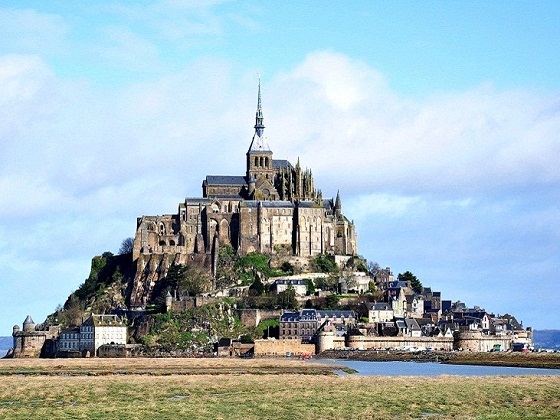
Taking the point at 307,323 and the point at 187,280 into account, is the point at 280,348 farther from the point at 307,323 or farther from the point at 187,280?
the point at 187,280

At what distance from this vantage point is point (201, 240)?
451 feet

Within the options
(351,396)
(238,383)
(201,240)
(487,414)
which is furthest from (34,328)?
(487,414)

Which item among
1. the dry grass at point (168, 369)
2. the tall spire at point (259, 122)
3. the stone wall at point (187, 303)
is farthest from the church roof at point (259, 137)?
the dry grass at point (168, 369)

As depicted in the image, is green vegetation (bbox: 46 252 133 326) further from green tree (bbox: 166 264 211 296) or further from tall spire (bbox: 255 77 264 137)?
tall spire (bbox: 255 77 264 137)

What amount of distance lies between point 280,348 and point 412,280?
1353 inches

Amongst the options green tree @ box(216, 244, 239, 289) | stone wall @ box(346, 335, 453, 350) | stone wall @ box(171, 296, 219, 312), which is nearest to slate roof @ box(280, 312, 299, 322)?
stone wall @ box(346, 335, 453, 350)

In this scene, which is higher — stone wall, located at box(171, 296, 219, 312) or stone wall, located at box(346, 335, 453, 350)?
stone wall, located at box(171, 296, 219, 312)

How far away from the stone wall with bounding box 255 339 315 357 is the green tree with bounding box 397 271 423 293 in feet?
93.7

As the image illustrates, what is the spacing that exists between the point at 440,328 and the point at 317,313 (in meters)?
14.1

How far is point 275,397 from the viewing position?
2140 inches

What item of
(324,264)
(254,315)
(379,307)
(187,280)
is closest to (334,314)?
(379,307)

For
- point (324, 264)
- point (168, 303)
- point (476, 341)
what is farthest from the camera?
point (324, 264)

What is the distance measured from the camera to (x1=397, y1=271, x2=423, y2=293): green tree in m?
145

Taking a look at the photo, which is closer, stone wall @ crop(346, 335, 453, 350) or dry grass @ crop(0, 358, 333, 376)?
dry grass @ crop(0, 358, 333, 376)
